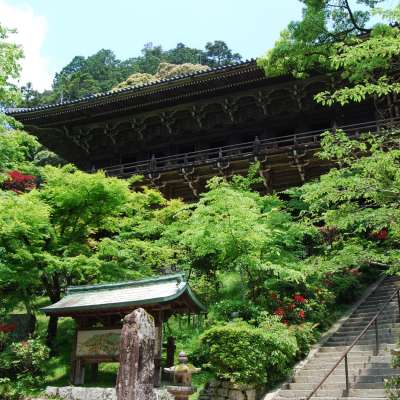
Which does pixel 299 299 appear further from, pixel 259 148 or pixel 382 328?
pixel 259 148

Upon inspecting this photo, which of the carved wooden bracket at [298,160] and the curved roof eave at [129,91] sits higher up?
the curved roof eave at [129,91]

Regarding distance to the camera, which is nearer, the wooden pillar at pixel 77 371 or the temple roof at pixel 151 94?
the wooden pillar at pixel 77 371

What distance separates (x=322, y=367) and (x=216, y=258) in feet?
17.7

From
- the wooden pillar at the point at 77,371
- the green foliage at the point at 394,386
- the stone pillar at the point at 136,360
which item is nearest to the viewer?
the stone pillar at the point at 136,360

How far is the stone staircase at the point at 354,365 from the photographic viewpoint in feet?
35.3

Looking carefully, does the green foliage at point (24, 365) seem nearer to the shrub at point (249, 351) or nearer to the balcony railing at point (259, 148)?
the shrub at point (249, 351)

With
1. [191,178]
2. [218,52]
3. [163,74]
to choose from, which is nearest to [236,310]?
[191,178]

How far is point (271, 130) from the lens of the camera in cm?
2570

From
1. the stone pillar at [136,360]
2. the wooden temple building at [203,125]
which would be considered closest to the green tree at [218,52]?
the wooden temple building at [203,125]

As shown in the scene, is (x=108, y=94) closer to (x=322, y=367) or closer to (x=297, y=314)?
(x=297, y=314)

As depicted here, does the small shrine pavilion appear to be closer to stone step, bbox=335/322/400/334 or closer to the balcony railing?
stone step, bbox=335/322/400/334

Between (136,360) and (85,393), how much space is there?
6.88 m

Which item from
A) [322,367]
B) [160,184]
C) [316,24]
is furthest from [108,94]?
[322,367]

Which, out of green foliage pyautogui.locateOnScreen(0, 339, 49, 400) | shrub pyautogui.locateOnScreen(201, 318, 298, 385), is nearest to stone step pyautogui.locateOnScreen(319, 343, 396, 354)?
shrub pyautogui.locateOnScreen(201, 318, 298, 385)
